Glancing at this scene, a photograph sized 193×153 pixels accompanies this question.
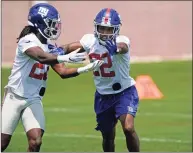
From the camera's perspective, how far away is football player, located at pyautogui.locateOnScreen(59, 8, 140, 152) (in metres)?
10.4

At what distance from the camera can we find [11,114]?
9.77 meters

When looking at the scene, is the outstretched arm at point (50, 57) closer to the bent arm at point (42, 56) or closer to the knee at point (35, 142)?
the bent arm at point (42, 56)

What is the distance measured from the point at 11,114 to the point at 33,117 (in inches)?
12.1

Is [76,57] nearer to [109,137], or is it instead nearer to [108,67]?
[108,67]

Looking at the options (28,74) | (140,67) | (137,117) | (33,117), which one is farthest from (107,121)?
(140,67)

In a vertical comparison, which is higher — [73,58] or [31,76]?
[73,58]

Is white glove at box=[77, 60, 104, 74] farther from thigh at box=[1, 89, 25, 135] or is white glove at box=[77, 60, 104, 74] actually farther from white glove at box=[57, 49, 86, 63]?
thigh at box=[1, 89, 25, 135]

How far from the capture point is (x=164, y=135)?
616 inches

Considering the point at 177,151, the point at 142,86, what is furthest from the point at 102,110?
the point at 142,86

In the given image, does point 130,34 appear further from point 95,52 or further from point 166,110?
point 95,52

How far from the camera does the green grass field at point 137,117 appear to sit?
1408 cm

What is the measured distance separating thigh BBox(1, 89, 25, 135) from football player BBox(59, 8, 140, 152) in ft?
4.06

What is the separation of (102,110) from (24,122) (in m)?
1.55

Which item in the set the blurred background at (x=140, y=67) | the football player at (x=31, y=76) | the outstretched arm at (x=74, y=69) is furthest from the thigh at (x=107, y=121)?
the blurred background at (x=140, y=67)
